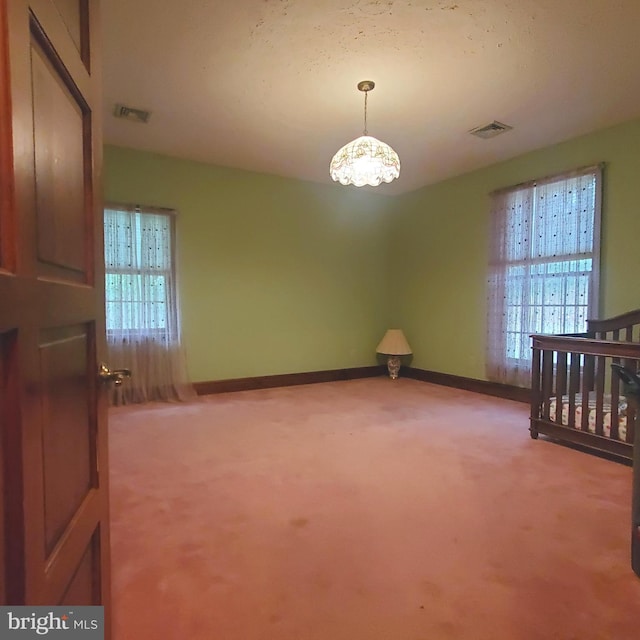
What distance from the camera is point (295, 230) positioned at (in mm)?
5273

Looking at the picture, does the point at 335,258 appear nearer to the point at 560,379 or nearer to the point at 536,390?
the point at 536,390

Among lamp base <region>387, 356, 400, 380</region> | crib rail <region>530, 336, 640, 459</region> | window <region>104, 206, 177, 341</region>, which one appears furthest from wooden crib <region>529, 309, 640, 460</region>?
window <region>104, 206, 177, 341</region>

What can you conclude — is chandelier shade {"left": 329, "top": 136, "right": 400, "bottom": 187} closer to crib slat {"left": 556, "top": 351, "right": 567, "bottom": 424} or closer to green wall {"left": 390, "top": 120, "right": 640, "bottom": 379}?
crib slat {"left": 556, "top": 351, "right": 567, "bottom": 424}

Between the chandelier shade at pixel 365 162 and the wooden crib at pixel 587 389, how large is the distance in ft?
5.64

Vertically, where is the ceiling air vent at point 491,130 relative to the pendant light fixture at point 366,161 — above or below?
above

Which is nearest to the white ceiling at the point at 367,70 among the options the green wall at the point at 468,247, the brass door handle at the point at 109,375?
the green wall at the point at 468,247

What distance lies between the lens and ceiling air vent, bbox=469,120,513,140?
3623 mm

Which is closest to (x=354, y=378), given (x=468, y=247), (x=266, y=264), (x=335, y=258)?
(x=335, y=258)

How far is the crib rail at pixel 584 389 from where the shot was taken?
106 inches

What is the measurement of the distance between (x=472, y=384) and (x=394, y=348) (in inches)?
43.4

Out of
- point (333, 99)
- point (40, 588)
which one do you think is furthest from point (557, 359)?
point (40, 588)

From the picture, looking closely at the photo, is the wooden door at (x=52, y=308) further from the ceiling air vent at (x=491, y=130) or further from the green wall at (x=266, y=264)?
the green wall at (x=266, y=264)

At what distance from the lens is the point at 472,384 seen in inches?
195

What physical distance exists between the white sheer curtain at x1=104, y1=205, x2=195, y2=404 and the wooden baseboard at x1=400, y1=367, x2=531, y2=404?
2.97 m
